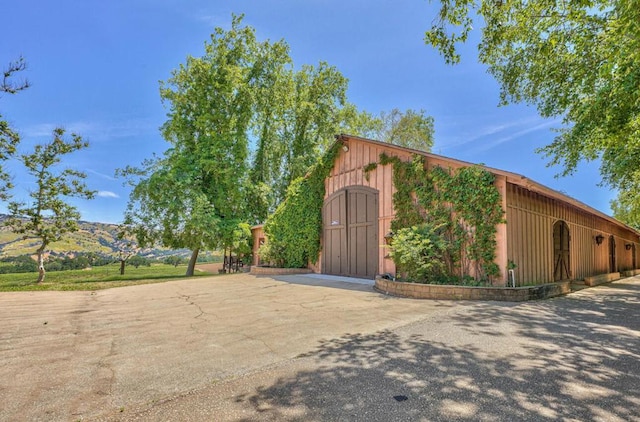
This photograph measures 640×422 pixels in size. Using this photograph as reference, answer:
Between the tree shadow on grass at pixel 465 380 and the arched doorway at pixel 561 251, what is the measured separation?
22.3 ft

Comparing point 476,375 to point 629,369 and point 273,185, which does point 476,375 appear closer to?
point 629,369

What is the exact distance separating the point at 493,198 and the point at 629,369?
519 centimetres

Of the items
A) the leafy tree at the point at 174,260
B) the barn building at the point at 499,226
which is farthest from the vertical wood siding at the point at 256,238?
the leafy tree at the point at 174,260

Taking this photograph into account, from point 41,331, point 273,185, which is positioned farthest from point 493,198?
point 273,185

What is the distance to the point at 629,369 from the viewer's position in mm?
2955

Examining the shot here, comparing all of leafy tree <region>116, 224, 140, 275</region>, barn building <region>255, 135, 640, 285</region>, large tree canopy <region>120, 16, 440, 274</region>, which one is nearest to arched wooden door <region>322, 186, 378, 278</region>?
barn building <region>255, 135, 640, 285</region>

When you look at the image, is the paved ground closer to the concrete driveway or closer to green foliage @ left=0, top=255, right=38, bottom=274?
the concrete driveway

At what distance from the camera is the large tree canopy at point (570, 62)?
598cm

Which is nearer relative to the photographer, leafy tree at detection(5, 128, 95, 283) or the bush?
leafy tree at detection(5, 128, 95, 283)

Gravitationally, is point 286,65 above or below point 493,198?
above

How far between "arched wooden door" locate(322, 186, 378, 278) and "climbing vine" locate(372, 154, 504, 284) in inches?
73.6

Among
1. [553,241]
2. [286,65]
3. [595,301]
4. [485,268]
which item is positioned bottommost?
[595,301]

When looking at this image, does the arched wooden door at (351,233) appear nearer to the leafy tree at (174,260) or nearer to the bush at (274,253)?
the bush at (274,253)

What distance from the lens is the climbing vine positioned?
25.4ft
